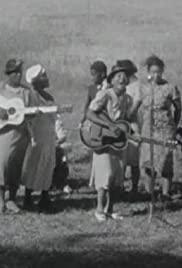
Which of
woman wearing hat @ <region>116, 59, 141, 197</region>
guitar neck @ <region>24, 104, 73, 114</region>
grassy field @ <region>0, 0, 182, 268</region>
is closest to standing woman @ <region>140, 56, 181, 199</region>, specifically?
woman wearing hat @ <region>116, 59, 141, 197</region>

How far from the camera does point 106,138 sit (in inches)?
352

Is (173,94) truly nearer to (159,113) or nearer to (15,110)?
(159,113)

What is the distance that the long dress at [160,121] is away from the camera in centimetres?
984

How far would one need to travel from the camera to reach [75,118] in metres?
15.6

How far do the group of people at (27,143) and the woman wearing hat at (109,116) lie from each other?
694mm

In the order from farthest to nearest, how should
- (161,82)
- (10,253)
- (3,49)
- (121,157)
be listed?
(3,49) < (161,82) < (121,157) < (10,253)

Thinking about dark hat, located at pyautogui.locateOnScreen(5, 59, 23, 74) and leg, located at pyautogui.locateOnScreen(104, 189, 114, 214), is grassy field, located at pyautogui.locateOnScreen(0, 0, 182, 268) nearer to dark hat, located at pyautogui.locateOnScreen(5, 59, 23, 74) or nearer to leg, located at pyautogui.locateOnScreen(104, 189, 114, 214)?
leg, located at pyautogui.locateOnScreen(104, 189, 114, 214)

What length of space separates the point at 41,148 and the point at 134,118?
1166 millimetres

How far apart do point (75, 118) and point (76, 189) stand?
4517 mm

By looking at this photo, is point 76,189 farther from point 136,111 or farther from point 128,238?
point 128,238

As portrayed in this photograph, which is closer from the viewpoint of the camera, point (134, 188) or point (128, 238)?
point (128, 238)

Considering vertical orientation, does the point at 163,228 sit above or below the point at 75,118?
below

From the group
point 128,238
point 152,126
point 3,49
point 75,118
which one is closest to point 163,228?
point 128,238

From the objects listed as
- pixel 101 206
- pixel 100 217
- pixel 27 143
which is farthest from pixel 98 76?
pixel 100 217
